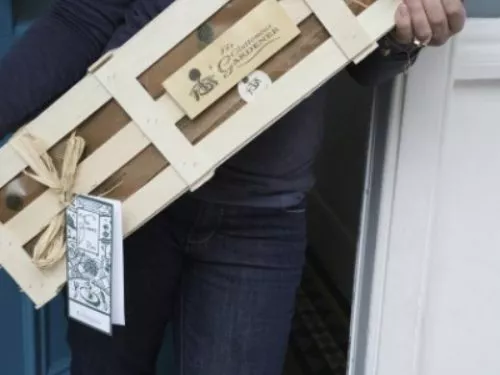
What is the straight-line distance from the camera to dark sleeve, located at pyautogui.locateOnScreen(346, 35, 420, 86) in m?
0.99

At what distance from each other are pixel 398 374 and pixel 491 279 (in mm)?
192

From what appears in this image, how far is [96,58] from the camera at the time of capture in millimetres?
1097

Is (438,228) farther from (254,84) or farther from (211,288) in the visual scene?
(254,84)

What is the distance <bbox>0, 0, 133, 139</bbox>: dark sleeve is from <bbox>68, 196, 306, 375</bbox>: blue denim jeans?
7.7 inches

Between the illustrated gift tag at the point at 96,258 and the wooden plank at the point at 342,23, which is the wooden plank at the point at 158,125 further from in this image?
the wooden plank at the point at 342,23

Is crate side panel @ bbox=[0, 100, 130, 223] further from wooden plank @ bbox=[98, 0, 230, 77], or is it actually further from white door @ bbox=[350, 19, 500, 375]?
white door @ bbox=[350, 19, 500, 375]

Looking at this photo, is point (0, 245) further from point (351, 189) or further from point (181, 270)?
point (351, 189)

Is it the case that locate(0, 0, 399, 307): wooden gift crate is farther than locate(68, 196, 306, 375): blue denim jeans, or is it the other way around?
locate(68, 196, 306, 375): blue denim jeans

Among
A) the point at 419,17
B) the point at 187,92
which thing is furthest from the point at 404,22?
the point at 187,92

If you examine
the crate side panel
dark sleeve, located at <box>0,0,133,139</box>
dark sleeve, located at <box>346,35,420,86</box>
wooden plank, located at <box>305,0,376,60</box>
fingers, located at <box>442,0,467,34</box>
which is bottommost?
dark sleeve, located at <box>346,35,420,86</box>

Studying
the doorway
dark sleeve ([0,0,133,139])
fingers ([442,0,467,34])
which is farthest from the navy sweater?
the doorway

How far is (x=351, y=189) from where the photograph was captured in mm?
2223

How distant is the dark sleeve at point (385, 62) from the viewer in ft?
3.26

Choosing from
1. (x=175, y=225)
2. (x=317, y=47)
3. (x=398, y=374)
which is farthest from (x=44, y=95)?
(x=398, y=374)
